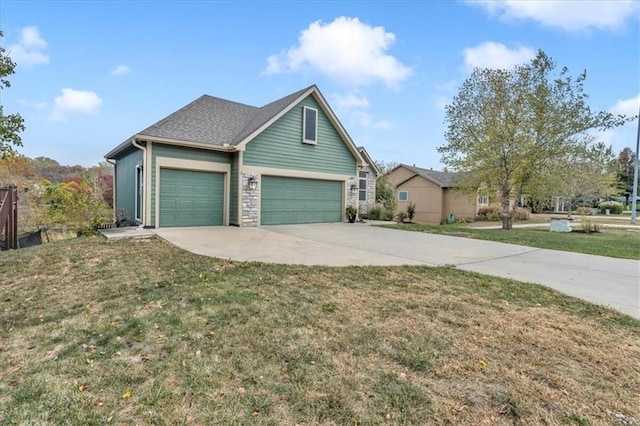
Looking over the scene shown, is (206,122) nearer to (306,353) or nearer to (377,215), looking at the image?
(377,215)

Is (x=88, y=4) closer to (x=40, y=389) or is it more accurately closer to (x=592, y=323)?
(x=40, y=389)

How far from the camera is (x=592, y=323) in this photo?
3699 millimetres

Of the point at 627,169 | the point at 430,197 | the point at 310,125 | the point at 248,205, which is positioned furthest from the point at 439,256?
the point at 627,169

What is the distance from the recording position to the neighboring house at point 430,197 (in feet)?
77.0

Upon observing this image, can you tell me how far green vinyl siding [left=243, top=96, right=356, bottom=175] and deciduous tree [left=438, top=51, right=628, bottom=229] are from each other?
602cm

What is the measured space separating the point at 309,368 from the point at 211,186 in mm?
10499

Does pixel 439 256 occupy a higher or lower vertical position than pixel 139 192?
lower

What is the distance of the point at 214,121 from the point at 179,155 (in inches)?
110

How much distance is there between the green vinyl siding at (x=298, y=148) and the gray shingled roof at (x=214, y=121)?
0.50 metres

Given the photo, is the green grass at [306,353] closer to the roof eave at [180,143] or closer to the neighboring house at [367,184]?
the roof eave at [180,143]

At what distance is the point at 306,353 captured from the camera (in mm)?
2885

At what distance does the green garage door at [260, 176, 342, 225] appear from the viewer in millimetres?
12898

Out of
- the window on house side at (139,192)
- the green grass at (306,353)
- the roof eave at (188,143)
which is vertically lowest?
the green grass at (306,353)

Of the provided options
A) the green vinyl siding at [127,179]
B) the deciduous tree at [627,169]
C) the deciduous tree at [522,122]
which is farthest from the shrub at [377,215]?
the deciduous tree at [627,169]
